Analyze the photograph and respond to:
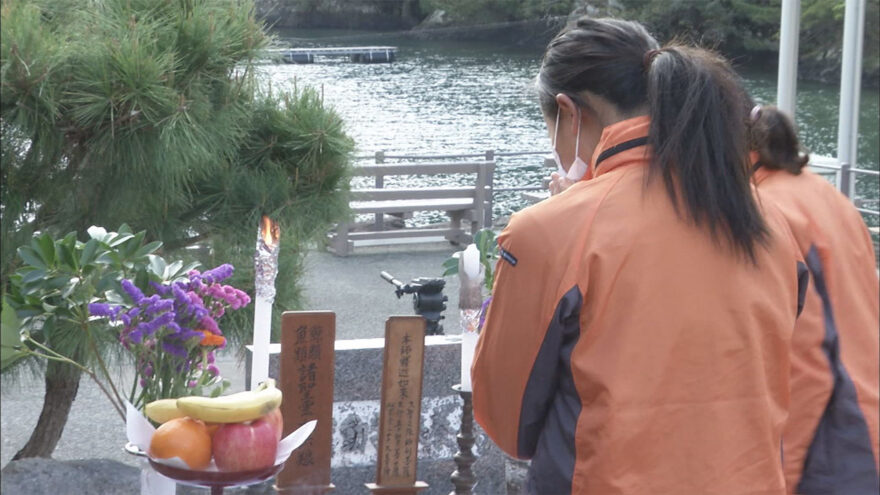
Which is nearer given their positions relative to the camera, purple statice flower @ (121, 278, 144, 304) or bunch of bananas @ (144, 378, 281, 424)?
bunch of bananas @ (144, 378, 281, 424)

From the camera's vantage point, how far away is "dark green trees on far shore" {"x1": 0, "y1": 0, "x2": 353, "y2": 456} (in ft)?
8.95

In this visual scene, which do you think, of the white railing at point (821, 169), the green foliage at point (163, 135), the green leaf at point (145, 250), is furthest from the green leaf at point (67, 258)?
the white railing at point (821, 169)

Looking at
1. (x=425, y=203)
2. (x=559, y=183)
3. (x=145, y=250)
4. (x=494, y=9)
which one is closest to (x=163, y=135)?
(x=145, y=250)

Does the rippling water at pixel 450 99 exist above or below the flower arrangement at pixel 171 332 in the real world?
above

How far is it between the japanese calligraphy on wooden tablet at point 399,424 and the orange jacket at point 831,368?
0.96 metres

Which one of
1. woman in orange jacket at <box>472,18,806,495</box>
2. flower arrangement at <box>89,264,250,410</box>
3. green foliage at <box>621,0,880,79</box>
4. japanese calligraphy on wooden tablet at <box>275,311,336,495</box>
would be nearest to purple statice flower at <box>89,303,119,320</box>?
flower arrangement at <box>89,264,250,410</box>

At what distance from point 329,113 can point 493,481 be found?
126cm

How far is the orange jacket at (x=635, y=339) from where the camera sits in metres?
1.22

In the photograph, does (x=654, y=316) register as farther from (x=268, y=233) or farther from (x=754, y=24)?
(x=754, y=24)

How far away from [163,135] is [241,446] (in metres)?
1.45

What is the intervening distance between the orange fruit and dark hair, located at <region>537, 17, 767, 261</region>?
0.67 meters

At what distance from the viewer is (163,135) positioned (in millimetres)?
2760

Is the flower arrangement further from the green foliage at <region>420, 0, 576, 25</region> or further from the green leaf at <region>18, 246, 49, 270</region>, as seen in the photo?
the green foliage at <region>420, 0, 576, 25</region>

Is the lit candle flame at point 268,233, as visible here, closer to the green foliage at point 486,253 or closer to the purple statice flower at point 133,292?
the purple statice flower at point 133,292
